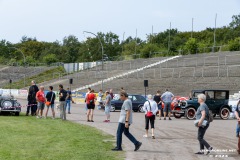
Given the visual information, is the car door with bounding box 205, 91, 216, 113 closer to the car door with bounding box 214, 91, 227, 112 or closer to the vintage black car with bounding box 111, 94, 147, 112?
the car door with bounding box 214, 91, 227, 112

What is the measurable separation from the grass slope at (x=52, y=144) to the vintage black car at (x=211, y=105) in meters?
12.0

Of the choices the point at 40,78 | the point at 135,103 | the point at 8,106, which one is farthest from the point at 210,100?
the point at 40,78

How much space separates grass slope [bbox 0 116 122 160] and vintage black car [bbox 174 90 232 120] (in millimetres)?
11983

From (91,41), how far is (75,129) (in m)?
105

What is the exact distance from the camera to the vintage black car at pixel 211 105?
1193 inches

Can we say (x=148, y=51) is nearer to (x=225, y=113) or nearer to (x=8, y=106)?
(x=225, y=113)

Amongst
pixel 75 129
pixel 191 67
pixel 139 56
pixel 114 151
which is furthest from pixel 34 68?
pixel 114 151

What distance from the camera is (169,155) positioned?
1302 centimetres

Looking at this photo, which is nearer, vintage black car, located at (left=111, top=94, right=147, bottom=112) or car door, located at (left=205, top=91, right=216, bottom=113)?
car door, located at (left=205, top=91, right=216, bottom=113)

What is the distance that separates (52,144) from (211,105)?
17667 millimetres

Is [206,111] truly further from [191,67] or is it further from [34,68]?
[34,68]

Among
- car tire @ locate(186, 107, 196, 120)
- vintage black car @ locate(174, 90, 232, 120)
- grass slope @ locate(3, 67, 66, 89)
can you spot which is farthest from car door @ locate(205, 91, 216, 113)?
grass slope @ locate(3, 67, 66, 89)

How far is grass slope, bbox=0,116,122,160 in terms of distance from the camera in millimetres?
12273

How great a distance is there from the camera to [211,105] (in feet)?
100
